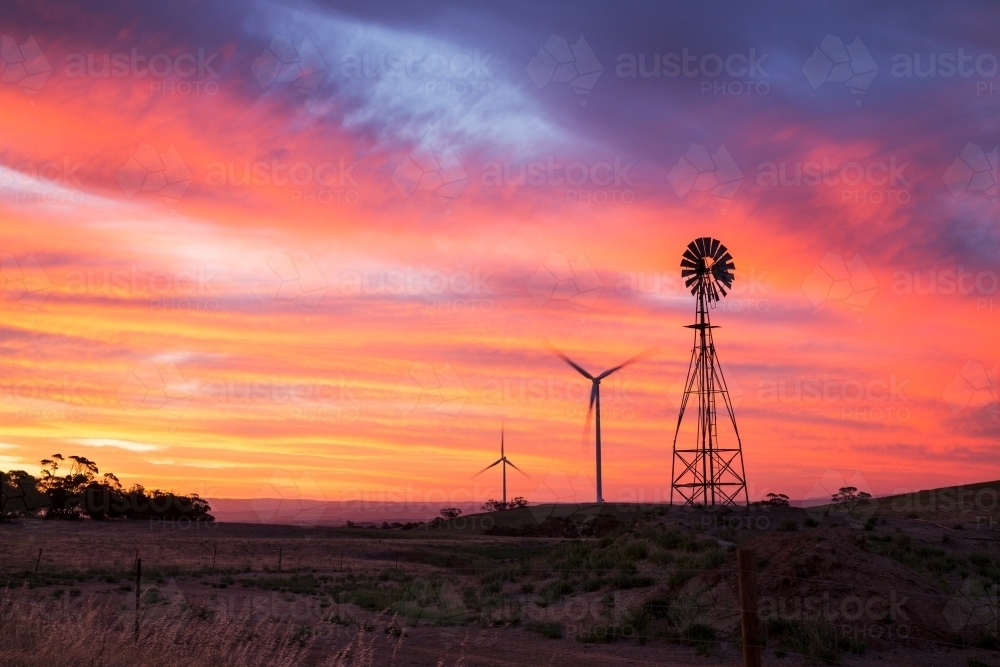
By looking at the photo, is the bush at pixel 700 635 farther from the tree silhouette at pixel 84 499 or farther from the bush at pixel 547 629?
the tree silhouette at pixel 84 499

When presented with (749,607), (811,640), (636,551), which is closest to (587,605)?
(636,551)

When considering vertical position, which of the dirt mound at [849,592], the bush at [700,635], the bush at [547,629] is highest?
the dirt mound at [849,592]

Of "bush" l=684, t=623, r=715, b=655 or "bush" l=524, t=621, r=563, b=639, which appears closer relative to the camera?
Answer: "bush" l=684, t=623, r=715, b=655

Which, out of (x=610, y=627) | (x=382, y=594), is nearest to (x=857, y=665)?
(x=610, y=627)

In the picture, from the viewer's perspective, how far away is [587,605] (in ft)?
103

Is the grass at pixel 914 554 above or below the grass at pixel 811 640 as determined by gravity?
above

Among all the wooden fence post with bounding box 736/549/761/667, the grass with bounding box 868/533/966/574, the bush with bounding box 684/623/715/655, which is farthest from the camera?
the grass with bounding box 868/533/966/574

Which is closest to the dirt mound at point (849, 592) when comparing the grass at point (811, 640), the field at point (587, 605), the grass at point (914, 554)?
the field at point (587, 605)

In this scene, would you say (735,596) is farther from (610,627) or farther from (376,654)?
(376,654)

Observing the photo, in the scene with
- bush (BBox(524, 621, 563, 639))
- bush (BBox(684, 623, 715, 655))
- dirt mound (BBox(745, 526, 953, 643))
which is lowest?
bush (BBox(524, 621, 563, 639))

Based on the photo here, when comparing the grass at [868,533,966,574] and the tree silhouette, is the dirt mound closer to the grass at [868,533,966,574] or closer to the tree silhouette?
the grass at [868,533,966,574]

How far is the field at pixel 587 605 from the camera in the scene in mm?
19766

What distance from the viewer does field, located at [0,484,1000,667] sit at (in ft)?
64.8

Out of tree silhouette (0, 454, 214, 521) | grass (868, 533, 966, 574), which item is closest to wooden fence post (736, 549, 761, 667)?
grass (868, 533, 966, 574)
